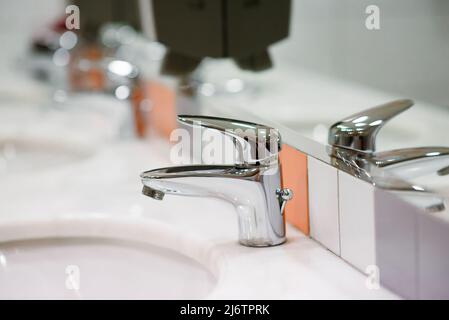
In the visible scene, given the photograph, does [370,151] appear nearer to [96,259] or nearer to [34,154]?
[96,259]

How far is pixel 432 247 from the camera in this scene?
0.65m

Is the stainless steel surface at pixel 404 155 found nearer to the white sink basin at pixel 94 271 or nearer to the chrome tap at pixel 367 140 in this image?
the chrome tap at pixel 367 140

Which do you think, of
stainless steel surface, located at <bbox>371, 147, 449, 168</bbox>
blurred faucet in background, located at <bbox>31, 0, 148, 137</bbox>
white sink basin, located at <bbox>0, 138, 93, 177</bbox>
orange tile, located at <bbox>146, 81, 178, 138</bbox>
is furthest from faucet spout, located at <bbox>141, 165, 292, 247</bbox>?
blurred faucet in background, located at <bbox>31, 0, 148, 137</bbox>

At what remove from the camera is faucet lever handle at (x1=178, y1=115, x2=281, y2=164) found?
2.57ft

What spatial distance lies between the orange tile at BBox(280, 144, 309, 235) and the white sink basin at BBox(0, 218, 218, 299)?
0.11 m

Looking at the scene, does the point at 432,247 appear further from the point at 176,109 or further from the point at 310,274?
the point at 176,109

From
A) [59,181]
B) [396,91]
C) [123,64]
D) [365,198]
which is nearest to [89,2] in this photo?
[123,64]

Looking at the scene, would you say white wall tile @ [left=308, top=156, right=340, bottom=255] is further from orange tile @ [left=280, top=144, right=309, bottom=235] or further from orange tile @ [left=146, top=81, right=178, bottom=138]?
orange tile @ [left=146, top=81, right=178, bottom=138]

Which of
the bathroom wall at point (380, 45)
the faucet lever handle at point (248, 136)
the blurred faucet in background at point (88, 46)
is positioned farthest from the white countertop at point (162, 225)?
the blurred faucet in background at point (88, 46)

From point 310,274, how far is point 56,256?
0.37 meters

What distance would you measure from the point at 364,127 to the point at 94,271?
0.40m

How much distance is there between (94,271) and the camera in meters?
0.98

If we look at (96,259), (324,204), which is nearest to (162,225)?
(96,259)

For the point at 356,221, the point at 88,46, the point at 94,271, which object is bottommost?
the point at 94,271
